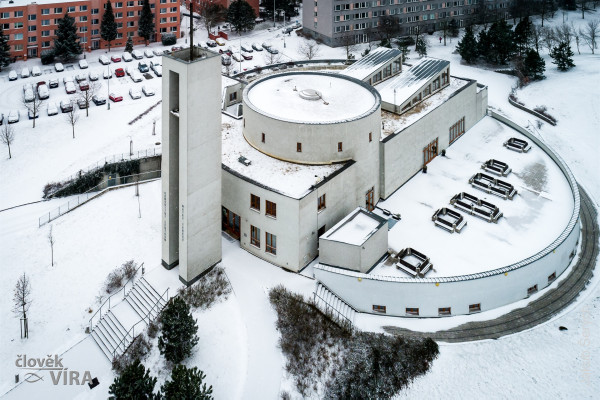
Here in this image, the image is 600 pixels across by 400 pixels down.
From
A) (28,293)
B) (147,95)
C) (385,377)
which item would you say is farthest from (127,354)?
(147,95)

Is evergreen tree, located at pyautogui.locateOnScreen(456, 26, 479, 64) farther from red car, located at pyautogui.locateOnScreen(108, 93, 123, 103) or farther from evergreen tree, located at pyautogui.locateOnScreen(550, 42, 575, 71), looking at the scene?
red car, located at pyautogui.locateOnScreen(108, 93, 123, 103)

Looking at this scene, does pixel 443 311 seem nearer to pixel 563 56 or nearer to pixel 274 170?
pixel 274 170

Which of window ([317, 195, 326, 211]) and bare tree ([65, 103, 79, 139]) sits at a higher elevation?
bare tree ([65, 103, 79, 139])

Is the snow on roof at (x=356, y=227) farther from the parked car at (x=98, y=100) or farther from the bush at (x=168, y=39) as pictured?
the bush at (x=168, y=39)

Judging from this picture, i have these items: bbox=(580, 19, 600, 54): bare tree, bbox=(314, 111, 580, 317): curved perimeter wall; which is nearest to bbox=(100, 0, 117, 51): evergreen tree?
bbox=(314, 111, 580, 317): curved perimeter wall

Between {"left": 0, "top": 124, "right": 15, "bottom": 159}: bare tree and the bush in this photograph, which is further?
the bush

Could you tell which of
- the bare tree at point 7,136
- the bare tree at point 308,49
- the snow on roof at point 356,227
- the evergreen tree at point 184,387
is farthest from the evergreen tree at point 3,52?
the evergreen tree at point 184,387
